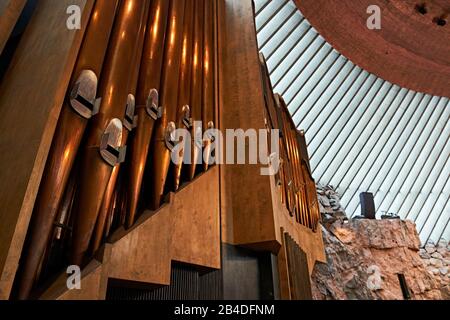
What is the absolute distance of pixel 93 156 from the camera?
140 centimetres

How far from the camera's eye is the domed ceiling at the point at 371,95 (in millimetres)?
7449

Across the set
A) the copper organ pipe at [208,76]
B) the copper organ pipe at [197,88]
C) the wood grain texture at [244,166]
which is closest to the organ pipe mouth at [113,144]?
the copper organ pipe at [197,88]

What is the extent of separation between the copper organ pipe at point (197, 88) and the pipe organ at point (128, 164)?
0.04 feet

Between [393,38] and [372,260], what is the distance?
18.8ft

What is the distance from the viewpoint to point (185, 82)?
234 centimetres

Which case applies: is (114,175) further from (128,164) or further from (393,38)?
(393,38)

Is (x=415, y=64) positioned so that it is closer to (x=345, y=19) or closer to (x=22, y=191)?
(x=345, y=19)

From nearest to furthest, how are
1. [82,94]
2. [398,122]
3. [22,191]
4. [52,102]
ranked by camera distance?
[22,191] → [52,102] → [82,94] → [398,122]

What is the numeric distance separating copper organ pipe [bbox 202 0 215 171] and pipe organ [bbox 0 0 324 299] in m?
0.01

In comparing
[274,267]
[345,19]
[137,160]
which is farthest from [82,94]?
[345,19]

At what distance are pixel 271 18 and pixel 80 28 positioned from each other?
602 centimetres

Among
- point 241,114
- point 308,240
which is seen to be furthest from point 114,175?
point 308,240

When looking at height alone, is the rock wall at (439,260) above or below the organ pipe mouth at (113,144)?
above

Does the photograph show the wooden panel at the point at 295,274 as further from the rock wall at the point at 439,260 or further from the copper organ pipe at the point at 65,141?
the rock wall at the point at 439,260
